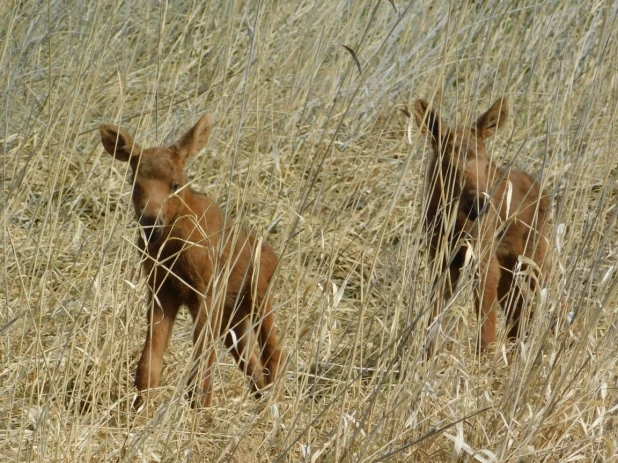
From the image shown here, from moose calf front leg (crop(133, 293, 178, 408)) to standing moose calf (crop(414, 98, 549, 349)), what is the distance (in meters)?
1.14

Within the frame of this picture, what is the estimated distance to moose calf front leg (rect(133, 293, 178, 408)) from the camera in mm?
4219

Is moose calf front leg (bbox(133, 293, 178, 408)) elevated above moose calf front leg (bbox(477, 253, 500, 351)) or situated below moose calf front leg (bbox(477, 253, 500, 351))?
below

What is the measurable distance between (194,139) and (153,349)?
35.6 inches

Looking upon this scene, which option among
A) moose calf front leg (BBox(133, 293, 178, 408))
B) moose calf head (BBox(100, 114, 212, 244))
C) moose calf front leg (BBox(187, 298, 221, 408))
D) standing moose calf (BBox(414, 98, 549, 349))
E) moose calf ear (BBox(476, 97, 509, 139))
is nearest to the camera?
moose calf front leg (BBox(187, 298, 221, 408))

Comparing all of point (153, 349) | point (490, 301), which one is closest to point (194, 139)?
point (153, 349)

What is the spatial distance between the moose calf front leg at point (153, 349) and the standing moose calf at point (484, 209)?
114 cm

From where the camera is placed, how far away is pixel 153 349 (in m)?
4.26

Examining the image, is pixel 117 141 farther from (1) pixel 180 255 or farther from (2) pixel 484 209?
(2) pixel 484 209

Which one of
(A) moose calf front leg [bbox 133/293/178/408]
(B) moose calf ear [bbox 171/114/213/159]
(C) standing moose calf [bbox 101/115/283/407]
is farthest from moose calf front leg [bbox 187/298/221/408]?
A: (B) moose calf ear [bbox 171/114/213/159]

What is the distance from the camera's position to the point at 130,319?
394 cm

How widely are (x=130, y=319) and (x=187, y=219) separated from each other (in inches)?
26.1

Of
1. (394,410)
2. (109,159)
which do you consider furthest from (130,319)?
(109,159)

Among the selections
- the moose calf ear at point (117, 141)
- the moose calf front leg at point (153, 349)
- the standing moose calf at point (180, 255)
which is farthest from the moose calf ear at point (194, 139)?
the moose calf front leg at point (153, 349)

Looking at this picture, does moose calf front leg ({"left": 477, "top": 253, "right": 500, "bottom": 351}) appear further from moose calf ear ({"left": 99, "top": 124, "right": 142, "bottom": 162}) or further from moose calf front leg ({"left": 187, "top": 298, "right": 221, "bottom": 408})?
moose calf ear ({"left": 99, "top": 124, "right": 142, "bottom": 162})
